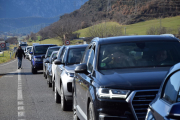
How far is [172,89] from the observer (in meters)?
3.14

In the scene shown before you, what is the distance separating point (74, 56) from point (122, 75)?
5.95 metres

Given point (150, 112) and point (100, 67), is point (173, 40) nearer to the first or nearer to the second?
point (100, 67)

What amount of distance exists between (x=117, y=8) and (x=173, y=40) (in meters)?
166

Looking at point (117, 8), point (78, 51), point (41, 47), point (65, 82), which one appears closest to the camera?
point (65, 82)

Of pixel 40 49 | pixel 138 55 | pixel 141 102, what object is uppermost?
pixel 138 55

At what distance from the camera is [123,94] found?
4805mm

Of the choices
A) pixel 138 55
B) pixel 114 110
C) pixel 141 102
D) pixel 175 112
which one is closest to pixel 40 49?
pixel 138 55

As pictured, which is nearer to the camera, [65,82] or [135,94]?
[135,94]

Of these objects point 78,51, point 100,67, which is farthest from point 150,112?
point 78,51

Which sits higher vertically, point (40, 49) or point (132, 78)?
point (132, 78)

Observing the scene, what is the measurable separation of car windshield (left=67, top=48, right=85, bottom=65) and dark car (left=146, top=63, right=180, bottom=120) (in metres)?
7.44

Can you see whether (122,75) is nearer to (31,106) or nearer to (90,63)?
(90,63)

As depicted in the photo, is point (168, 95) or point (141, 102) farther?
point (141, 102)

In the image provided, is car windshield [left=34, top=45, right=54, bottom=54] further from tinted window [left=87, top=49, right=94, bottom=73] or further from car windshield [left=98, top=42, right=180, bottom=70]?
car windshield [left=98, top=42, right=180, bottom=70]
